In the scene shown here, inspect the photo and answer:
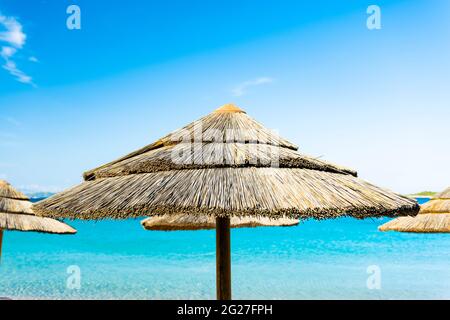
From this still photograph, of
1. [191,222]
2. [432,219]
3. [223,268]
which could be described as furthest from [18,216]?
[432,219]

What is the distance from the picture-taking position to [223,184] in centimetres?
271

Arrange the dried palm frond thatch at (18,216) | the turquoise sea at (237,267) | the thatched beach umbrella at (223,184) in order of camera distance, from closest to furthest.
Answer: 1. the thatched beach umbrella at (223,184)
2. the dried palm frond thatch at (18,216)
3. the turquoise sea at (237,267)

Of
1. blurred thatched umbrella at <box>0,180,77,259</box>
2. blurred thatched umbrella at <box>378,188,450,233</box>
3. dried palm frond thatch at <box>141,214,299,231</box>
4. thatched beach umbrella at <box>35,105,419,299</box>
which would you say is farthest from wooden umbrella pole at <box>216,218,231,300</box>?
blurred thatched umbrella at <box>378,188,450,233</box>

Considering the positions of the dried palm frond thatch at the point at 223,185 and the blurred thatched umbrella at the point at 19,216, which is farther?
the blurred thatched umbrella at the point at 19,216

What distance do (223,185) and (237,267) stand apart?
16301 millimetres

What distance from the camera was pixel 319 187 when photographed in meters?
2.81

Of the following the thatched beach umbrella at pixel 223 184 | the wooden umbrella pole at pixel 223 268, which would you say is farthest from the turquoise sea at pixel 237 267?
the thatched beach umbrella at pixel 223 184

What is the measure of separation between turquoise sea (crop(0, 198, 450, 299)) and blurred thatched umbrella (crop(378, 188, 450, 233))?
5.07 m

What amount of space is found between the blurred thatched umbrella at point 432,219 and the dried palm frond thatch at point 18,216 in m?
5.03

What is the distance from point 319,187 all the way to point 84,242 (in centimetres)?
2903

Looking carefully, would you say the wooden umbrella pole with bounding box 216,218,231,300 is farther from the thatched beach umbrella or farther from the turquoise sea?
the turquoise sea

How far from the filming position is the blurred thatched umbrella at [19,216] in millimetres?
5848

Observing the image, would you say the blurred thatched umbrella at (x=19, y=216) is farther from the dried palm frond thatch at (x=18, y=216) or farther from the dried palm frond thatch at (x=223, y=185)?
the dried palm frond thatch at (x=223, y=185)
